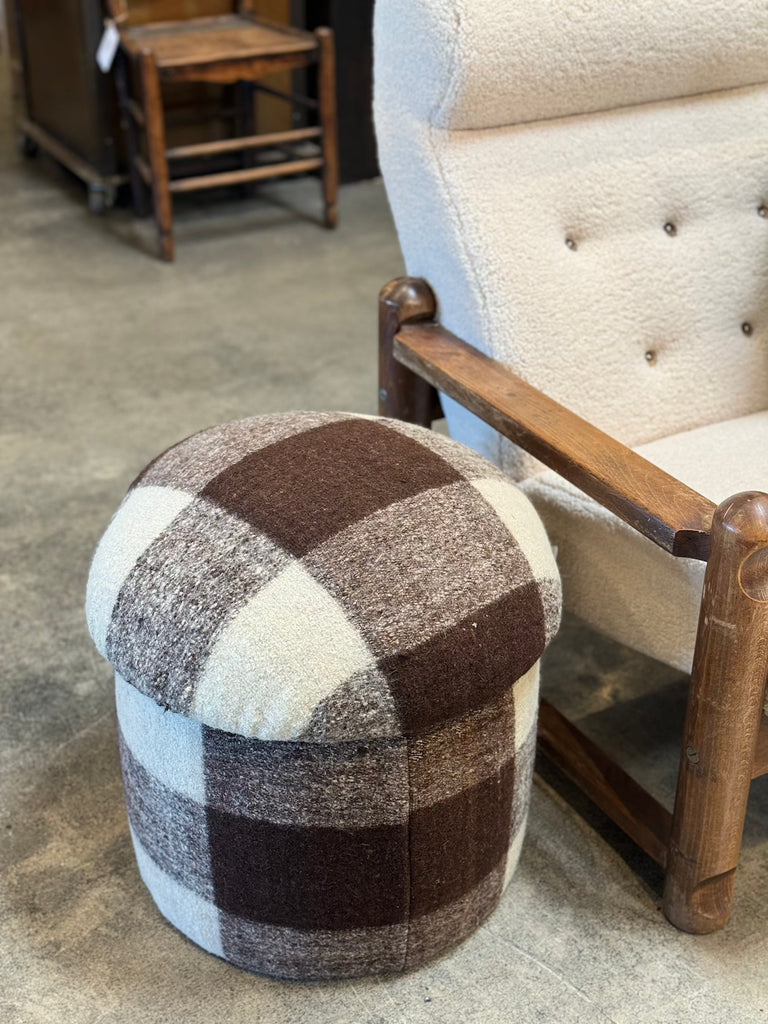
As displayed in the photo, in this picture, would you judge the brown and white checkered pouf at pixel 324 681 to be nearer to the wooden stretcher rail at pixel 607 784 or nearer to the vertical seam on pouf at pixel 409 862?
the vertical seam on pouf at pixel 409 862

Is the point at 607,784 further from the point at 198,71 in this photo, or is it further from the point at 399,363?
the point at 198,71

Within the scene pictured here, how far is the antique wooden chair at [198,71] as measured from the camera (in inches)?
112

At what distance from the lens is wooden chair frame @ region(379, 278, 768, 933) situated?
1013 mm

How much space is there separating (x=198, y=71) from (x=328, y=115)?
420 millimetres

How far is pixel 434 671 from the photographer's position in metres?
0.96

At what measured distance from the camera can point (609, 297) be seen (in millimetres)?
1424

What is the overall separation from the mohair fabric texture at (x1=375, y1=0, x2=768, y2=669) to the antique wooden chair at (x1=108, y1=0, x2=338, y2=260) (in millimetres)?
1622

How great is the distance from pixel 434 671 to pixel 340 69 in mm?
2921

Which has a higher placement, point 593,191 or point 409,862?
point 593,191

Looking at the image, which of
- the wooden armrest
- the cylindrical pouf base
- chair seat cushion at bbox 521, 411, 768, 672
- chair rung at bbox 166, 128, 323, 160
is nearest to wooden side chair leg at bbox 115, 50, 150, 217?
chair rung at bbox 166, 128, 323, 160

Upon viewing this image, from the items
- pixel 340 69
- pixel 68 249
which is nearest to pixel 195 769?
pixel 68 249

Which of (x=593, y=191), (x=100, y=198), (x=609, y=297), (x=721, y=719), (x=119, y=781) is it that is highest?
(x=593, y=191)

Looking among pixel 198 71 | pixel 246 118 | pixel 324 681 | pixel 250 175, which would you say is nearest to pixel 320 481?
pixel 324 681

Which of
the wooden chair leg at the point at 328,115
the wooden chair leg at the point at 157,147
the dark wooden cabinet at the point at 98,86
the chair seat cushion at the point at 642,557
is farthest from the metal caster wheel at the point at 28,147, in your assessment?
the chair seat cushion at the point at 642,557
